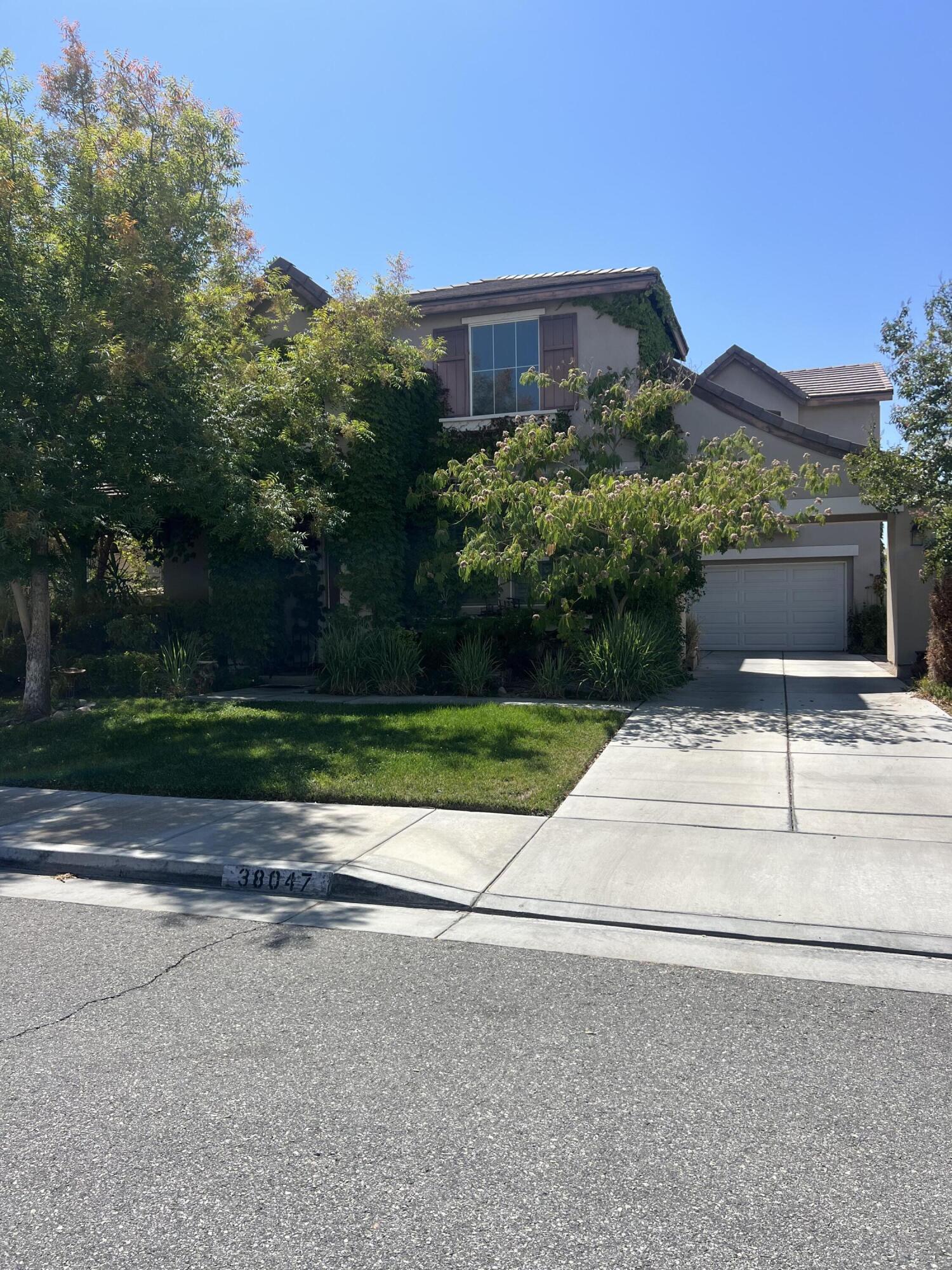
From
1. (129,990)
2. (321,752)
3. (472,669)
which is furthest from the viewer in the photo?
(472,669)

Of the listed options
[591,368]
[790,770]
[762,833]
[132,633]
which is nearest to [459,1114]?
[762,833]

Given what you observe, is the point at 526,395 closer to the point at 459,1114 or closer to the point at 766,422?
the point at 766,422

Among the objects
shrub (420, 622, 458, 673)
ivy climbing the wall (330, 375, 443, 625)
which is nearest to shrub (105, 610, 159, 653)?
ivy climbing the wall (330, 375, 443, 625)

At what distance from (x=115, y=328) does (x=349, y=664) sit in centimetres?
562

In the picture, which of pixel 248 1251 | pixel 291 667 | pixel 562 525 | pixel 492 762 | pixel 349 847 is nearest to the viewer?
pixel 248 1251

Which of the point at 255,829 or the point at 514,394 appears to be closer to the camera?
the point at 255,829

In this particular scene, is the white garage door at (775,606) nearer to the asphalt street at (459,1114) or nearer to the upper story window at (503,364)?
the upper story window at (503,364)

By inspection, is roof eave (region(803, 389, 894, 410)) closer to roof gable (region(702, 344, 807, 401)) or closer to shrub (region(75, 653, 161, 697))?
roof gable (region(702, 344, 807, 401))

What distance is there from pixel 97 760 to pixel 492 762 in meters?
4.10

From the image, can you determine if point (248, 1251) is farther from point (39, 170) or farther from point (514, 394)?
point (514, 394)

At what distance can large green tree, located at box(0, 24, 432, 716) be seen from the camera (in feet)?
33.9

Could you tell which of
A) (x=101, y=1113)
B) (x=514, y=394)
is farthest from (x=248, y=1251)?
(x=514, y=394)

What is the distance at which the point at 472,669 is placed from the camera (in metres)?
13.7

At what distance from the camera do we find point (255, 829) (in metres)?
7.45
